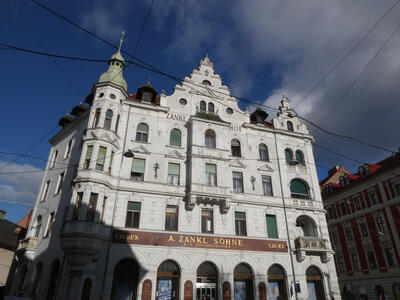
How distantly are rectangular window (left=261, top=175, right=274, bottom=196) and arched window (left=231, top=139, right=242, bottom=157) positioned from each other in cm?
334

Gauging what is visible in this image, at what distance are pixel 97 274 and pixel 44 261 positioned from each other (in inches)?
234

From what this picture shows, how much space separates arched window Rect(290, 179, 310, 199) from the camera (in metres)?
28.2

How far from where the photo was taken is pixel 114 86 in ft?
83.5

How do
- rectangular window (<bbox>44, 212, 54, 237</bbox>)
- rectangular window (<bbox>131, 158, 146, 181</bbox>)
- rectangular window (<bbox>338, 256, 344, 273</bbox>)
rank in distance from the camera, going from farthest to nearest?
rectangular window (<bbox>338, 256, 344, 273</bbox>) → rectangular window (<bbox>131, 158, 146, 181</bbox>) → rectangular window (<bbox>44, 212, 54, 237</bbox>)

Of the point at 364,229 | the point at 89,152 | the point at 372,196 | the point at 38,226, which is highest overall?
the point at 372,196

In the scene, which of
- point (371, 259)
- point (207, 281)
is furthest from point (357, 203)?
point (207, 281)

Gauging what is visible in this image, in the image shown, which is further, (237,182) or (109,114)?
(237,182)

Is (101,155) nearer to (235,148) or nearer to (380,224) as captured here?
(235,148)

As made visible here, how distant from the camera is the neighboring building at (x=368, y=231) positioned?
32781 mm

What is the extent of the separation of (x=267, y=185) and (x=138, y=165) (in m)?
12.8

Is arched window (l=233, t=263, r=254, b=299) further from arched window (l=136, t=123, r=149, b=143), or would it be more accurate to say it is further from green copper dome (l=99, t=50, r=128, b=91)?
green copper dome (l=99, t=50, r=128, b=91)

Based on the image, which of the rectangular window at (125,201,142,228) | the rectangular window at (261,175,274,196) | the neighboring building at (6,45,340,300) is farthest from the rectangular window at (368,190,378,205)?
the rectangular window at (125,201,142,228)

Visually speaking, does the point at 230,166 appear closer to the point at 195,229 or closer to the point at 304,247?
the point at 195,229

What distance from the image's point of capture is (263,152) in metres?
29.4
